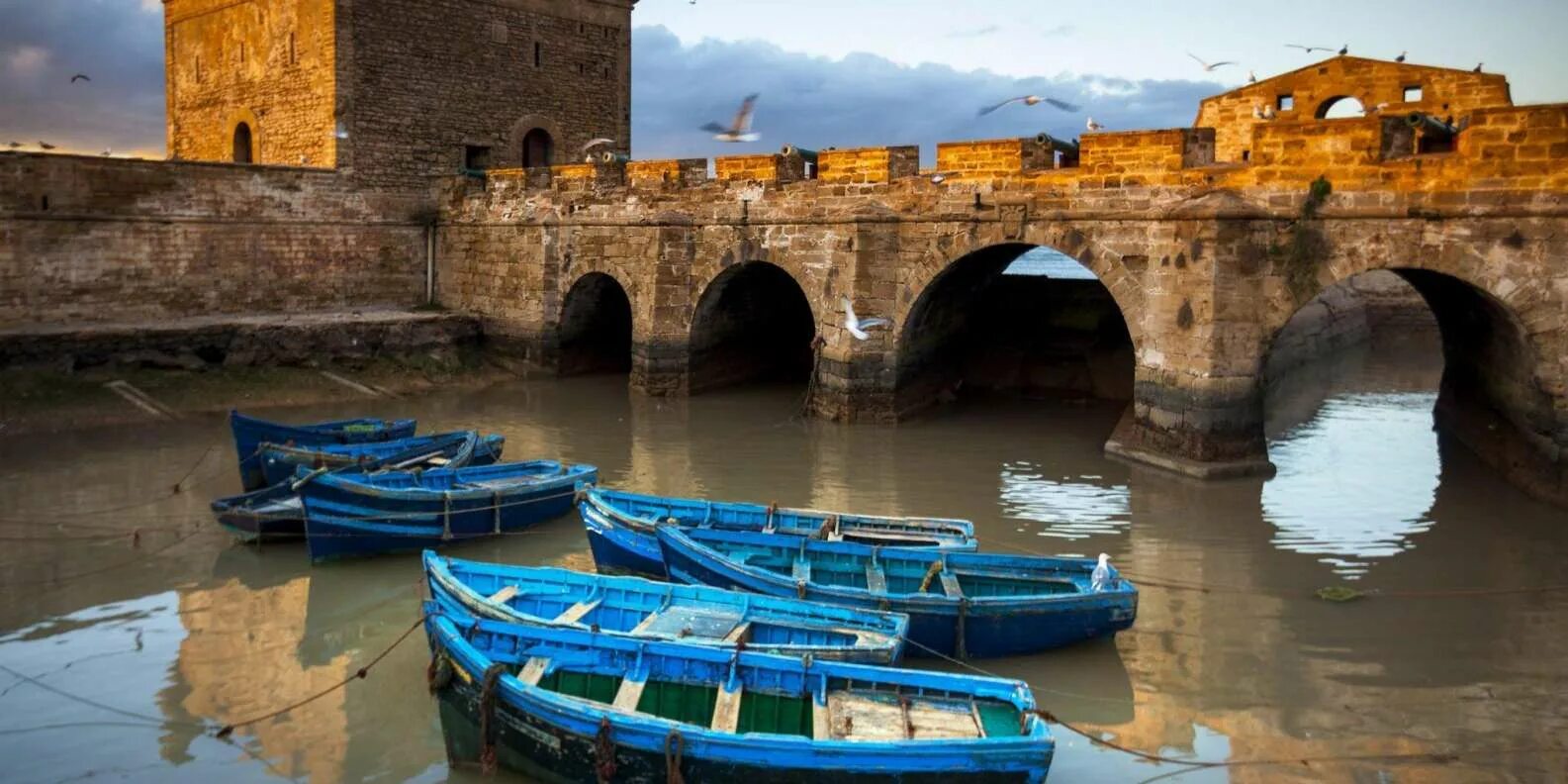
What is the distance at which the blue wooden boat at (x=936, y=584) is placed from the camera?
770 cm

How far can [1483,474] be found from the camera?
1305 centimetres

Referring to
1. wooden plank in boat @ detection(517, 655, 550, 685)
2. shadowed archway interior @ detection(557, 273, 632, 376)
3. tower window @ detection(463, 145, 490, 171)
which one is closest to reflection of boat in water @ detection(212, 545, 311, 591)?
wooden plank in boat @ detection(517, 655, 550, 685)

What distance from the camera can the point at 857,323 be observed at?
603 inches

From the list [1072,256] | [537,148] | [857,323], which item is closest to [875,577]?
[1072,256]

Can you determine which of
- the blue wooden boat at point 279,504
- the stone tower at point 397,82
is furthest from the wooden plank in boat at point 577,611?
the stone tower at point 397,82

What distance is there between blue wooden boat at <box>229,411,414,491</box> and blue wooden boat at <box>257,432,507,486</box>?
166mm

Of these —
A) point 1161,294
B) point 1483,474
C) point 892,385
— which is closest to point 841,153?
point 892,385

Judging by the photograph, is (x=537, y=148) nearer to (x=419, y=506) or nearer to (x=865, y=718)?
(x=419, y=506)

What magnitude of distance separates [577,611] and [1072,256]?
868cm

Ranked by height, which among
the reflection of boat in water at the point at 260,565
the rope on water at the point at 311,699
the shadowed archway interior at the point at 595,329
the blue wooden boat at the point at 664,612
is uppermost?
the shadowed archway interior at the point at 595,329

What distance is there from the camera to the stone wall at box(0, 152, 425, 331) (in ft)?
53.1

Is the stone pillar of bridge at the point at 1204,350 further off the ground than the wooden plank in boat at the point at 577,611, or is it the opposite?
the stone pillar of bridge at the point at 1204,350

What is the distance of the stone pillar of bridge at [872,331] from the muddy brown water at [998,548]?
1.49 ft

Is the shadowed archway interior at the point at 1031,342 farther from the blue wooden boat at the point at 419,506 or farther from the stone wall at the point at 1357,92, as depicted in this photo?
the blue wooden boat at the point at 419,506
